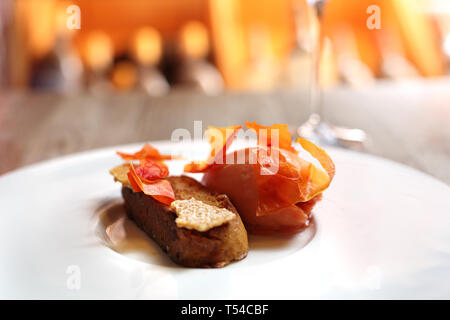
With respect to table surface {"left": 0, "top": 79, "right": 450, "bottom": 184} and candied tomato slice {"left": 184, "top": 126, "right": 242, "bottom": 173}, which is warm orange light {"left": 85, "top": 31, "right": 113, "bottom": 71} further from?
candied tomato slice {"left": 184, "top": 126, "right": 242, "bottom": 173}

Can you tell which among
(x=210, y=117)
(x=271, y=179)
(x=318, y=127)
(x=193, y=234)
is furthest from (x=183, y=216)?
(x=210, y=117)

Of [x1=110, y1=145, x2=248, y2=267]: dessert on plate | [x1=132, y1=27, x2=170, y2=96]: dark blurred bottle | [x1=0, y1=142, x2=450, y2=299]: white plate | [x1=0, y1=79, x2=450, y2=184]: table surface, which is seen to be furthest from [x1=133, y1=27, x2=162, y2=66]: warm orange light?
[x1=110, y1=145, x2=248, y2=267]: dessert on plate

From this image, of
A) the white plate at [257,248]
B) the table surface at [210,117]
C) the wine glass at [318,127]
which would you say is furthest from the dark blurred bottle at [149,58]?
the white plate at [257,248]

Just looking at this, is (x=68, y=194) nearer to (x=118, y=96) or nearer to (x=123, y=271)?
(x=123, y=271)

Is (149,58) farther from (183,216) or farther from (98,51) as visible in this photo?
(183,216)
